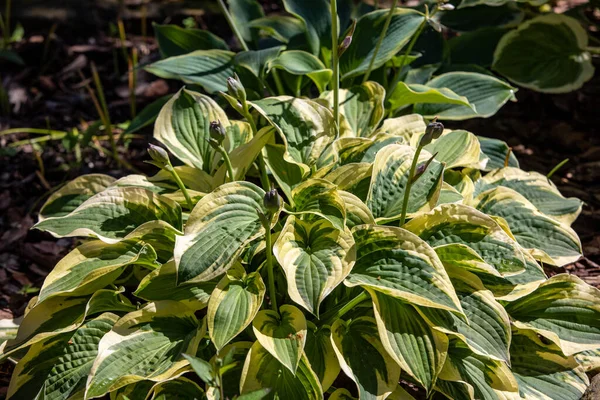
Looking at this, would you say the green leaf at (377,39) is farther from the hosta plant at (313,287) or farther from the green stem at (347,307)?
the green stem at (347,307)

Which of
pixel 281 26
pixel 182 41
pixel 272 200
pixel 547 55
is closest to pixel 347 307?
pixel 272 200

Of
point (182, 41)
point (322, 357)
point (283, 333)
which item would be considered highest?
Answer: point (182, 41)

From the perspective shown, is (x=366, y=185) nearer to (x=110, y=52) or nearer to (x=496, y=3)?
(x=496, y=3)

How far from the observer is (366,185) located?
1975 mm

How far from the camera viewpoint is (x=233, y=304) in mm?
1678

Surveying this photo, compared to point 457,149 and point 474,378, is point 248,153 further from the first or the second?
point 474,378

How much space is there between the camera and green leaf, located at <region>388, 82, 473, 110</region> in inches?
92.0

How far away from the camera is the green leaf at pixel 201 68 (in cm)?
248

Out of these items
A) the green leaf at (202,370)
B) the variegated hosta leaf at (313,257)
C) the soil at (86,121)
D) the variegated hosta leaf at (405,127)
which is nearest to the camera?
the green leaf at (202,370)

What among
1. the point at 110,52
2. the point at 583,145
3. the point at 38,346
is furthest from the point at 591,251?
the point at 110,52

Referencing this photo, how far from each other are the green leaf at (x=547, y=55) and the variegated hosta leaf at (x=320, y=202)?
1.50m

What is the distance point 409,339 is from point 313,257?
321 mm

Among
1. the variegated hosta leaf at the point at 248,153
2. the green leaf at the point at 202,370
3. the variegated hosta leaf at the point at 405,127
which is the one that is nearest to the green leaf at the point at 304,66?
the variegated hosta leaf at the point at 405,127

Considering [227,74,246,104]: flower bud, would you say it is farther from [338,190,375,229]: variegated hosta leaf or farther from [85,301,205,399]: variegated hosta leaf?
[85,301,205,399]: variegated hosta leaf
